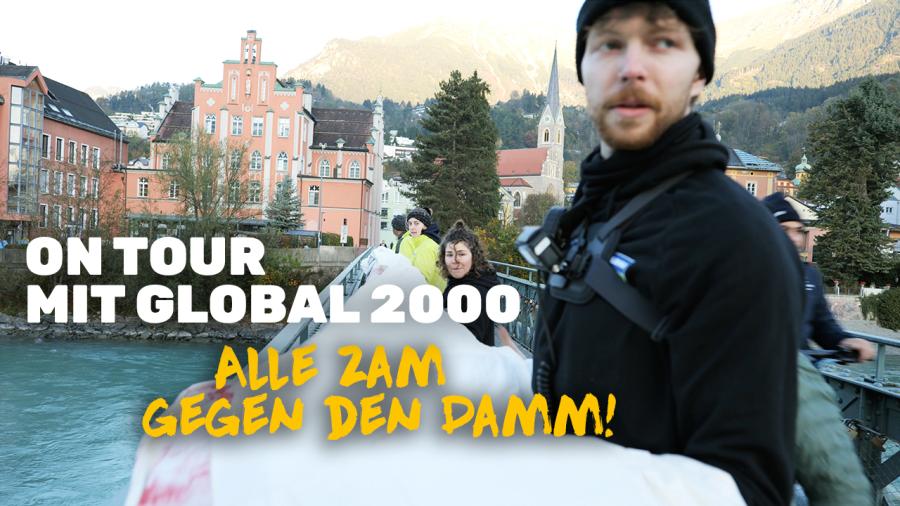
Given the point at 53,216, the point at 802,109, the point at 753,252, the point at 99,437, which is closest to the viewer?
the point at 753,252

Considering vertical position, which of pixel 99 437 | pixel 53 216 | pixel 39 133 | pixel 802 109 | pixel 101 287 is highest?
pixel 802 109

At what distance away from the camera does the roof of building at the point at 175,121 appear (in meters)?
69.0

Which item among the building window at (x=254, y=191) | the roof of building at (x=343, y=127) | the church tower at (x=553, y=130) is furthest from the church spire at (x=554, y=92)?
the building window at (x=254, y=191)

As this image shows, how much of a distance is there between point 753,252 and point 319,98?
172461mm

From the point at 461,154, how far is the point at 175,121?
1261 inches

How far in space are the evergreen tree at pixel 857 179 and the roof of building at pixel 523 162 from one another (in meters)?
75.4

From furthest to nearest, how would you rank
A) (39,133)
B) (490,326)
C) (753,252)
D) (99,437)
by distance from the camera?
(39,133) < (99,437) < (490,326) < (753,252)

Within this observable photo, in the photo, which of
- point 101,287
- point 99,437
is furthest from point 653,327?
point 101,287

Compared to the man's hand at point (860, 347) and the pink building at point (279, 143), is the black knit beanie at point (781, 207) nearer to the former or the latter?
the man's hand at point (860, 347)

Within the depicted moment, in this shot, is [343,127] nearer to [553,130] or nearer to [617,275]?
[553,130]

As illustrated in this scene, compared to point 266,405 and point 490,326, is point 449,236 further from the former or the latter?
point 266,405

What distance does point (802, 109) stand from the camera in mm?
145875

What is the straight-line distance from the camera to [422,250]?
23.7ft

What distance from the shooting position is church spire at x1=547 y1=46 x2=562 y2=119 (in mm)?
122000
